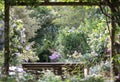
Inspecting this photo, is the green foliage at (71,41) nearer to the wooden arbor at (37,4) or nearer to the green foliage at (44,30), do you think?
the green foliage at (44,30)

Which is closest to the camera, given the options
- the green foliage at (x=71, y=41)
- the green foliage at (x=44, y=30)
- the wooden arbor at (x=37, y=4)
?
the wooden arbor at (x=37, y=4)

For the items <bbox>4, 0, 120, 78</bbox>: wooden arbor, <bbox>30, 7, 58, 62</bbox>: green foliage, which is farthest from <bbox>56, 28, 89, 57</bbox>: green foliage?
<bbox>4, 0, 120, 78</bbox>: wooden arbor

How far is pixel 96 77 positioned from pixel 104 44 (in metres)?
2.82

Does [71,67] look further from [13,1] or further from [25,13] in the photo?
[25,13]

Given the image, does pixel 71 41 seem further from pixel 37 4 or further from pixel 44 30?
pixel 37 4

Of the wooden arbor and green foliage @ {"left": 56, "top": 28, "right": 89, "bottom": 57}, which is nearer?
the wooden arbor

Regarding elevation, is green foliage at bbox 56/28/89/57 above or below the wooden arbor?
below

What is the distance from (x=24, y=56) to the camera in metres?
7.31

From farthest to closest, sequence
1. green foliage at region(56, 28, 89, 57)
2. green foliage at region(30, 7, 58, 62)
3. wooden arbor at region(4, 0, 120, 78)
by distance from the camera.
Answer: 1. green foliage at region(30, 7, 58, 62)
2. green foliage at region(56, 28, 89, 57)
3. wooden arbor at region(4, 0, 120, 78)

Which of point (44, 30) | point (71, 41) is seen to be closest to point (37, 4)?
point (71, 41)

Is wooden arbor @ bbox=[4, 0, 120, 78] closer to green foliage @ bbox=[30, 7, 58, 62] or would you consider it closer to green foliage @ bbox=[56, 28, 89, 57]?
green foliage @ bbox=[56, 28, 89, 57]

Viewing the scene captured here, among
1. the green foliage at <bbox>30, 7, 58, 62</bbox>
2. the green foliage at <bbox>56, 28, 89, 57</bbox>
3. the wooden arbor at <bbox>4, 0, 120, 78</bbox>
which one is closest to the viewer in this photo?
the wooden arbor at <bbox>4, 0, 120, 78</bbox>

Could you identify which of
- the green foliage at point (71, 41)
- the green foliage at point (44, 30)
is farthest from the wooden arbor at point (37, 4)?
the green foliage at point (44, 30)

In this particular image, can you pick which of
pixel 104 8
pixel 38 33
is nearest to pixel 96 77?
pixel 104 8
